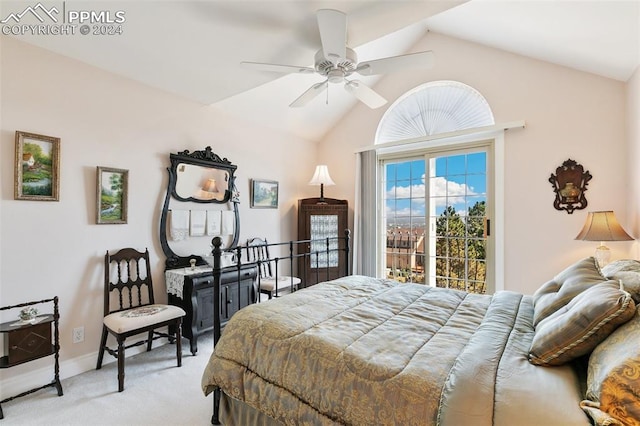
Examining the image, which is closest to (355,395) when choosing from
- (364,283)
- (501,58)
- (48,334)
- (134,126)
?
(364,283)

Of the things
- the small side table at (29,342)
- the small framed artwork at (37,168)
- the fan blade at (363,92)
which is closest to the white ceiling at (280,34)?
the fan blade at (363,92)

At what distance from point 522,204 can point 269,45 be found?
3083 millimetres

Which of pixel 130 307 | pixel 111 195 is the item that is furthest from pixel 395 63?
pixel 130 307

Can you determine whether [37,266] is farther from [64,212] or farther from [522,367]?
[522,367]

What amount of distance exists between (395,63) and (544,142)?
2131 millimetres

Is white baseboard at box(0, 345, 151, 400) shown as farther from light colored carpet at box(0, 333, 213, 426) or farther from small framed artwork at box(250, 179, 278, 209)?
small framed artwork at box(250, 179, 278, 209)

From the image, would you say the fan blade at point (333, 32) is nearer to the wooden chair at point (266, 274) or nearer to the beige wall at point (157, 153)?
the beige wall at point (157, 153)

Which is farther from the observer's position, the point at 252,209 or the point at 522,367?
the point at 252,209

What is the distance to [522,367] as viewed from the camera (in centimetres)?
119

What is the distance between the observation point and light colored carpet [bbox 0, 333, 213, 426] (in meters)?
2.00

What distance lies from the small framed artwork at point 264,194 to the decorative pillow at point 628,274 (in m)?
3.52

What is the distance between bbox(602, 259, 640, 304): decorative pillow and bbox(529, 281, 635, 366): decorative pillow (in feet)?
0.60

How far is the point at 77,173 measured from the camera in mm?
2605

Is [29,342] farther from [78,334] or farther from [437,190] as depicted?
[437,190]
